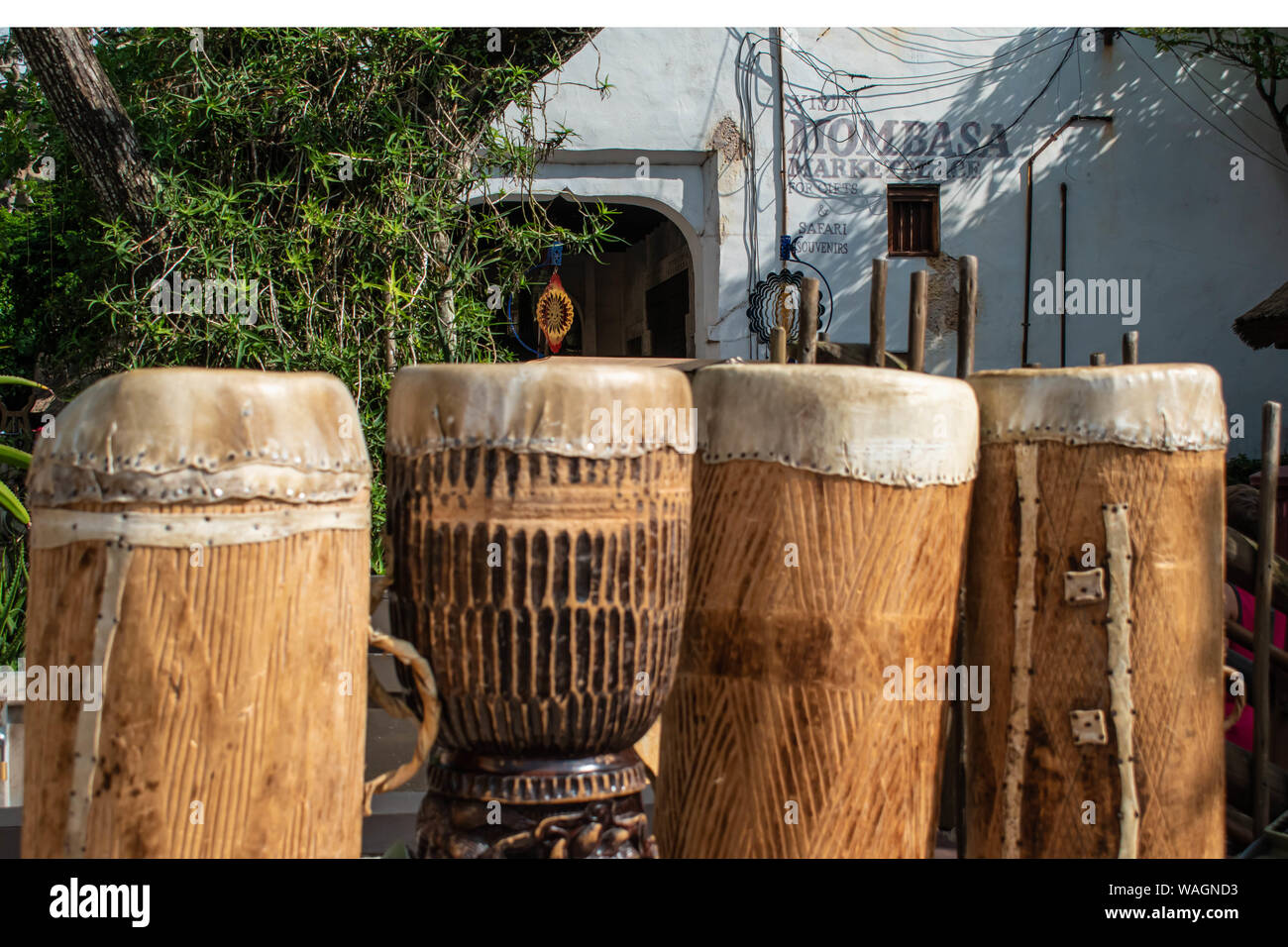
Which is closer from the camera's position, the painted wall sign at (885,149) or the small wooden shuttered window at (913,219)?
the painted wall sign at (885,149)

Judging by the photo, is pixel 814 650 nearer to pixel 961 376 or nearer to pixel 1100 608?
pixel 1100 608

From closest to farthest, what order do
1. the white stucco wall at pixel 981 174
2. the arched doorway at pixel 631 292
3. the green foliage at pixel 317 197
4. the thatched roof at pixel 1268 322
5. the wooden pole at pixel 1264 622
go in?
1. the wooden pole at pixel 1264 622
2. the green foliage at pixel 317 197
3. the thatched roof at pixel 1268 322
4. the white stucco wall at pixel 981 174
5. the arched doorway at pixel 631 292

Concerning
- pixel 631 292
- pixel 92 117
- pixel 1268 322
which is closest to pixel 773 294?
pixel 1268 322

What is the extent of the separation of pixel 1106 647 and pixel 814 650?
1.52 feet

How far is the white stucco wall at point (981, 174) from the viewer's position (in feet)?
21.5

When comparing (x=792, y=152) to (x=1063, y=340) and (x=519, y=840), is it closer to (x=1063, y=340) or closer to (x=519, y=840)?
(x=1063, y=340)

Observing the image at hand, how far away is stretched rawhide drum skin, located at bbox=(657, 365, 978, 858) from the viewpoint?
5.60 feet

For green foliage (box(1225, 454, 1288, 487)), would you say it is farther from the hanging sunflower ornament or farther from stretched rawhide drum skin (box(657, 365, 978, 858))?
stretched rawhide drum skin (box(657, 365, 978, 858))

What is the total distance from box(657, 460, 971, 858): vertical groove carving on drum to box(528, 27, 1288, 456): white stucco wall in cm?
495

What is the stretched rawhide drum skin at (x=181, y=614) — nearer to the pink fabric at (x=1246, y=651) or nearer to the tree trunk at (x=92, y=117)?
the pink fabric at (x=1246, y=651)

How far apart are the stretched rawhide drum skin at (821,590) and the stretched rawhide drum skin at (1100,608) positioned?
A: 0.14 metres

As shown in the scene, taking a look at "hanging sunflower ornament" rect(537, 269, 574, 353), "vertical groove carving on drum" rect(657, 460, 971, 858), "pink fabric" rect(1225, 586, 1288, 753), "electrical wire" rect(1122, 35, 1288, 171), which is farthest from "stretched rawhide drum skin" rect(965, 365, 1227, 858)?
"electrical wire" rect(1122, 35, 1288, 171)

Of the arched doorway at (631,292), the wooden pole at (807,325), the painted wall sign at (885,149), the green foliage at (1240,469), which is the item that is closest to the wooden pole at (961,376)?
the wooden pole at (807,325)
